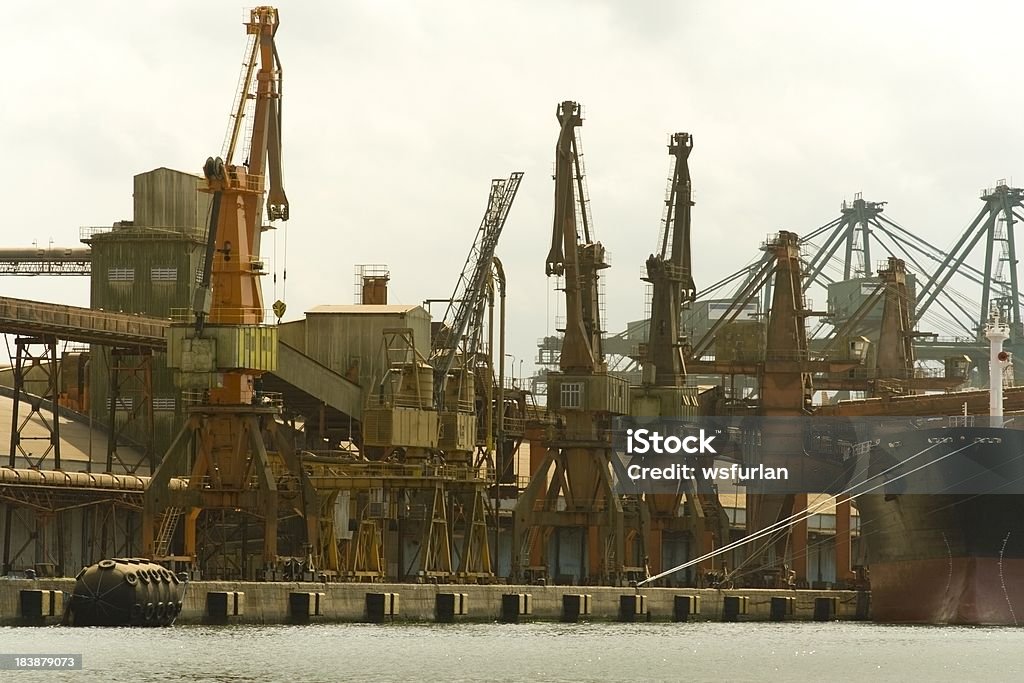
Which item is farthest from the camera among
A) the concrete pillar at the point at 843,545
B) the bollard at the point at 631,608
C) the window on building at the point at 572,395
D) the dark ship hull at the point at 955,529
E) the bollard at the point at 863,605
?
the concrete pillar at the point at 843,545

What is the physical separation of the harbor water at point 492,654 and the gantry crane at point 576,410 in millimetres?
19018

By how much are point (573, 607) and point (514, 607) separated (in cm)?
367

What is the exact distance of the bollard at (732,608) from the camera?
83.1 metres

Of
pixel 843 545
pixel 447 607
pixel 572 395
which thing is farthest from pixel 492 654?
pixel 843 545

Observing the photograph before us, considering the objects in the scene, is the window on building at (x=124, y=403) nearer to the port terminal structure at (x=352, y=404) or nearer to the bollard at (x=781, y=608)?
the port terminal structure at (x=352, y=404)

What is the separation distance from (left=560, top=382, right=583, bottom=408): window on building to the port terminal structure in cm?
11

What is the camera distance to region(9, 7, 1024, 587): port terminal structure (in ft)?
232

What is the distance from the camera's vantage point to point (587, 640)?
6150 centimetres

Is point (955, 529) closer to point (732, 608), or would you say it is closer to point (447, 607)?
point (732, 608)

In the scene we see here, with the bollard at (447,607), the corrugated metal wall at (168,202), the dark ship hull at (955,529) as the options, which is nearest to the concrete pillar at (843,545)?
the dark ship hull at (955,529)

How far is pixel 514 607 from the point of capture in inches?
2835

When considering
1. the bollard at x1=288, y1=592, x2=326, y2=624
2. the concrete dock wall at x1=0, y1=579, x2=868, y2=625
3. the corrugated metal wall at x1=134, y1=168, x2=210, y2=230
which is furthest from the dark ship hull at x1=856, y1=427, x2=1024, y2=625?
the corrugated metal wall at x1=134, y1=168, x2=210, y2=230

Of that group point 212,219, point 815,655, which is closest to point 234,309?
point 212,219

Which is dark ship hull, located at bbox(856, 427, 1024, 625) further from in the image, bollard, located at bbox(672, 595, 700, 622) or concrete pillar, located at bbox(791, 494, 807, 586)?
concrete pillar, located at bbox(791, 494, 807, 586)
